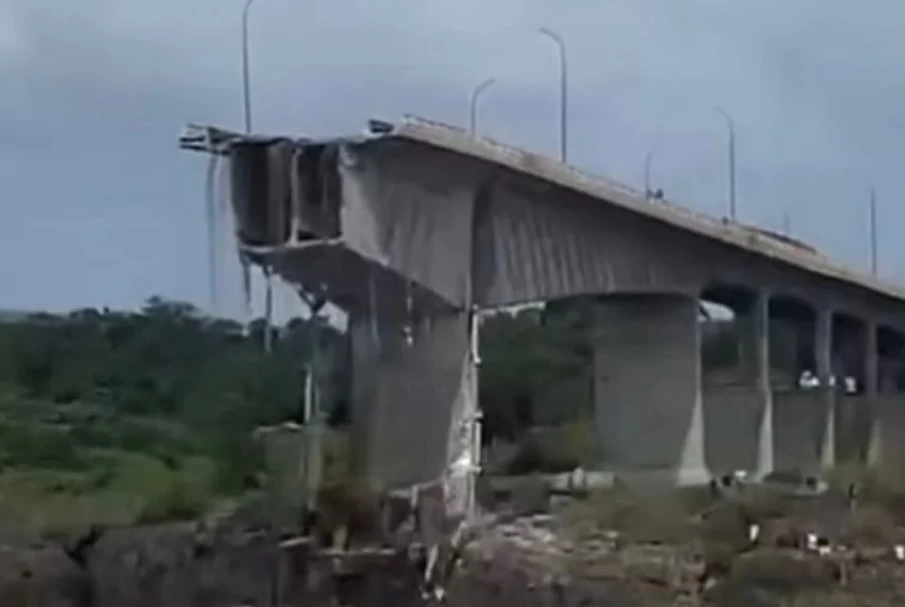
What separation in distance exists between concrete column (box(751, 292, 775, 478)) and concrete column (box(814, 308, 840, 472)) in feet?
7.18

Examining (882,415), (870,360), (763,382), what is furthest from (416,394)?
(870,360)

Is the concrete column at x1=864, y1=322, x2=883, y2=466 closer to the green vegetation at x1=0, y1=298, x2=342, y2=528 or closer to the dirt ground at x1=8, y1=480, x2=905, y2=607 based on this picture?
the green vegetation at x1=0, y1=298, x2=342, y2=528

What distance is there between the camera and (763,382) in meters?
73.3

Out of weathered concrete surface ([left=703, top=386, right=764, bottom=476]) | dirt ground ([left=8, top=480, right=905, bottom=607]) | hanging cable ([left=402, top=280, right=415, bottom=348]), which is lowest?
dirt ground ([left=8, top=480, right=905, bottom=607])

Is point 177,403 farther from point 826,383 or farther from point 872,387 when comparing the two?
point 872,387

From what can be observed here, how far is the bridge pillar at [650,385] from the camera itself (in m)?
67.5

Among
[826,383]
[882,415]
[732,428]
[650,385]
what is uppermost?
[826,383]

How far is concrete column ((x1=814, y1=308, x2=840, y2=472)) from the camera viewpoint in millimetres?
75188

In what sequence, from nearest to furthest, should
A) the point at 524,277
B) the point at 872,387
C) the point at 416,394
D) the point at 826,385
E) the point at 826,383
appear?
the point at 416,394 → the point at 524,277 → the point at 826,385 → the point at 826,383 → the point at 872,387

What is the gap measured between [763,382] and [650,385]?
7288 mm

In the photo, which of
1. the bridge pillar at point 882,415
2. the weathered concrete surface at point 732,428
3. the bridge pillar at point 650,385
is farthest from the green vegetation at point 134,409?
the bridge pillar at point 882,415

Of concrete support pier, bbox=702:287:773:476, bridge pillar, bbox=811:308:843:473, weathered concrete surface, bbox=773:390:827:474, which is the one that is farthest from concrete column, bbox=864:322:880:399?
concrete support pier, bbox=702:287:773:476

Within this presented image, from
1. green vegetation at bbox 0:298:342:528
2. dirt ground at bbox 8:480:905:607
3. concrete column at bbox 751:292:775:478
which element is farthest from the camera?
concrete column at bbox 751:292:775:478

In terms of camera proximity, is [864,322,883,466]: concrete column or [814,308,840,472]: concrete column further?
[864,322,883,466]: concrete column
